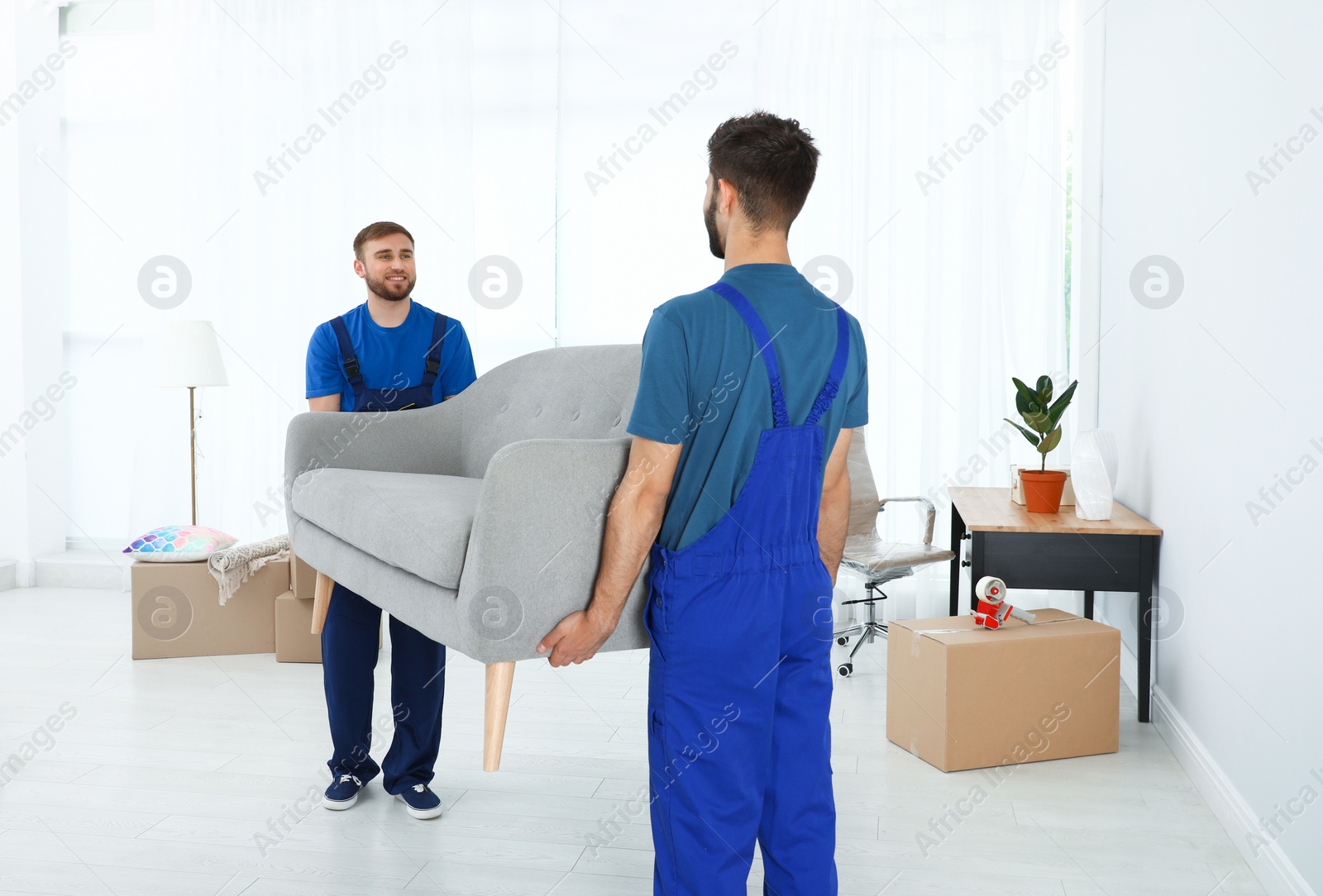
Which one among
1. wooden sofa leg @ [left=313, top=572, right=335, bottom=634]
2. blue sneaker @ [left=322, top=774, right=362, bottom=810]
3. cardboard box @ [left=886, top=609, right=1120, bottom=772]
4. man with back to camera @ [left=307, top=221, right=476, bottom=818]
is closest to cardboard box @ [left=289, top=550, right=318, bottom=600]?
man with back to camera @ [left=307, top=221, right=476, bottom=818]

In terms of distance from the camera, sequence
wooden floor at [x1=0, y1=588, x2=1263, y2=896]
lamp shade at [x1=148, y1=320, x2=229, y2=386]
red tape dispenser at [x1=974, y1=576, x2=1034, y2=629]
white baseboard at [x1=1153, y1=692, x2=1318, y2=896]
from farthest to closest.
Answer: lamp shade at [x1=148, y1=320, x2=229, y2=386]
red tape dispenser at [x1=974, y1=576, x2=1034, y2=629]
wooden floor at [x1=0, y1=588, x2=1263, y2=896]
white baseboard at [x1=1153, y1=692, x2=1318, y2=896]

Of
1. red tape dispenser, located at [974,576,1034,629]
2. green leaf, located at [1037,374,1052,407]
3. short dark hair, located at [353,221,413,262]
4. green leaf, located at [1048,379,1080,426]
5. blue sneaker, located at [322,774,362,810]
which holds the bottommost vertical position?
blue sneaker, located at [322,774,362,810]

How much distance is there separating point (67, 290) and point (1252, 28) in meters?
5.16

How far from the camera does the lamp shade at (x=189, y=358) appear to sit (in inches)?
156

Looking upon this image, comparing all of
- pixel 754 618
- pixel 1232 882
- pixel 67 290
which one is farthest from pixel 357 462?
pixel 67 290

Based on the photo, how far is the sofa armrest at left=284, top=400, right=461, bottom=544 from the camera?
7.68ft

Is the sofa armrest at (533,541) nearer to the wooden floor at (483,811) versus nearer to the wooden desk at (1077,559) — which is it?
the wooden floor at (483,811)

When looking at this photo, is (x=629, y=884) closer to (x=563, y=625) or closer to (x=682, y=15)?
(x=563, y=625)

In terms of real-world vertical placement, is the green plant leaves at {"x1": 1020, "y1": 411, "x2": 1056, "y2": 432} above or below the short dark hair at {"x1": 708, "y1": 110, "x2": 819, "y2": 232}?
below

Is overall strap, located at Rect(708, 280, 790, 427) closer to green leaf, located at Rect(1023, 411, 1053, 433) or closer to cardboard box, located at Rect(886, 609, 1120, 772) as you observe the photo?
cardboard box, located at Rect(886, 609, 1120, 772)

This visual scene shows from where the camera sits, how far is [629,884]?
79.8 inches

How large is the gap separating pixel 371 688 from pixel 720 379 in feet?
4.52

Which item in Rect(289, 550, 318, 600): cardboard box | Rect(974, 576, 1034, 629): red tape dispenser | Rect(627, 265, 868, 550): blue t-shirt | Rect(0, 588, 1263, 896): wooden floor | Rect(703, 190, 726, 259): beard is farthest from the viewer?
Rect(289, 550, 318, 600): cardboard box

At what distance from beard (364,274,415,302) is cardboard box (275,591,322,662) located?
151 centimetres
